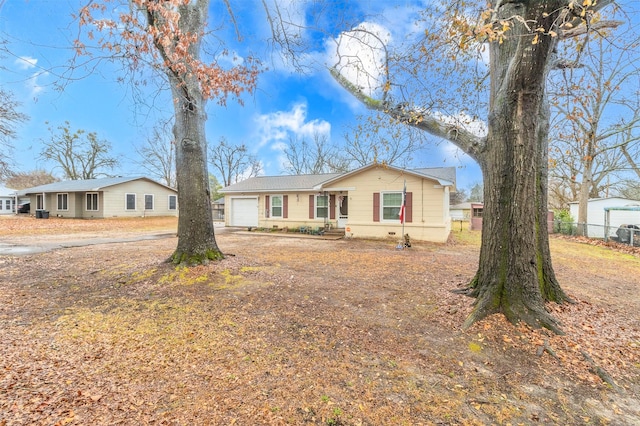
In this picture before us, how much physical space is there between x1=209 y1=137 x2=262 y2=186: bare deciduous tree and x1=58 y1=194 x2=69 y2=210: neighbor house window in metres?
16.2

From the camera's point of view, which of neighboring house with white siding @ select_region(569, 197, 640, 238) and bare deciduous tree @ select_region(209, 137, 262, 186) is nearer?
neighboring house with white siding @ select_region(569, 197, 640, 238)

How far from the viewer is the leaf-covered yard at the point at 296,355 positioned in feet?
7.24

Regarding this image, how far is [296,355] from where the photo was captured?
3018mm

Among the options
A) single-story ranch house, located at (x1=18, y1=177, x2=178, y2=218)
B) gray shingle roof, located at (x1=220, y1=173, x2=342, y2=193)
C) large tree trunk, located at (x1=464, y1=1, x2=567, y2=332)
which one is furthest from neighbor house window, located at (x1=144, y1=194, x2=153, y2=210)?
large tree trunk, located at (x1=464, y1=1, x2=567, y2=332)

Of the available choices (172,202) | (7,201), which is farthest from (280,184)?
(7,201)

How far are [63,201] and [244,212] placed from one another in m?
19.2

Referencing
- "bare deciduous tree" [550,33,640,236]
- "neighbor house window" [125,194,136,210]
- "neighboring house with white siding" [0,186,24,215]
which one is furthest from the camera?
"neighboring house with white siding" [0,186,24,215]

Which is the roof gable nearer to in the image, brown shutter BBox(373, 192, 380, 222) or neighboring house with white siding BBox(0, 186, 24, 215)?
brown shutter BBox(373, 192, 380, 222)

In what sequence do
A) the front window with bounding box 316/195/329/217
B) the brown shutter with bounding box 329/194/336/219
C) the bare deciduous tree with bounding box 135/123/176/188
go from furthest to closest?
the bare deciduous tree with bounding box 135/123/176/188 < the front window with bounding box 316/195/329/217 < the brown shutter with bounding box 329/194/336/219

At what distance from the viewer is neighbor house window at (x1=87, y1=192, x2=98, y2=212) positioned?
76.6 feet

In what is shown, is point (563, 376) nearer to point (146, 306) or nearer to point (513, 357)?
point (513, 357)

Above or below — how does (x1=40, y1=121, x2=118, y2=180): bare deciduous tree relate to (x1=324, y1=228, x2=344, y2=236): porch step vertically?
above

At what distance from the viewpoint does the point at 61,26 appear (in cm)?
396

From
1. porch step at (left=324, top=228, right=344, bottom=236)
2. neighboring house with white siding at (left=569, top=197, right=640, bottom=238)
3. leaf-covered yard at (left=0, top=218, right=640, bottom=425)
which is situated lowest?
leaf-covered yard at (left=0, top=218, right=640, bottom=425)
